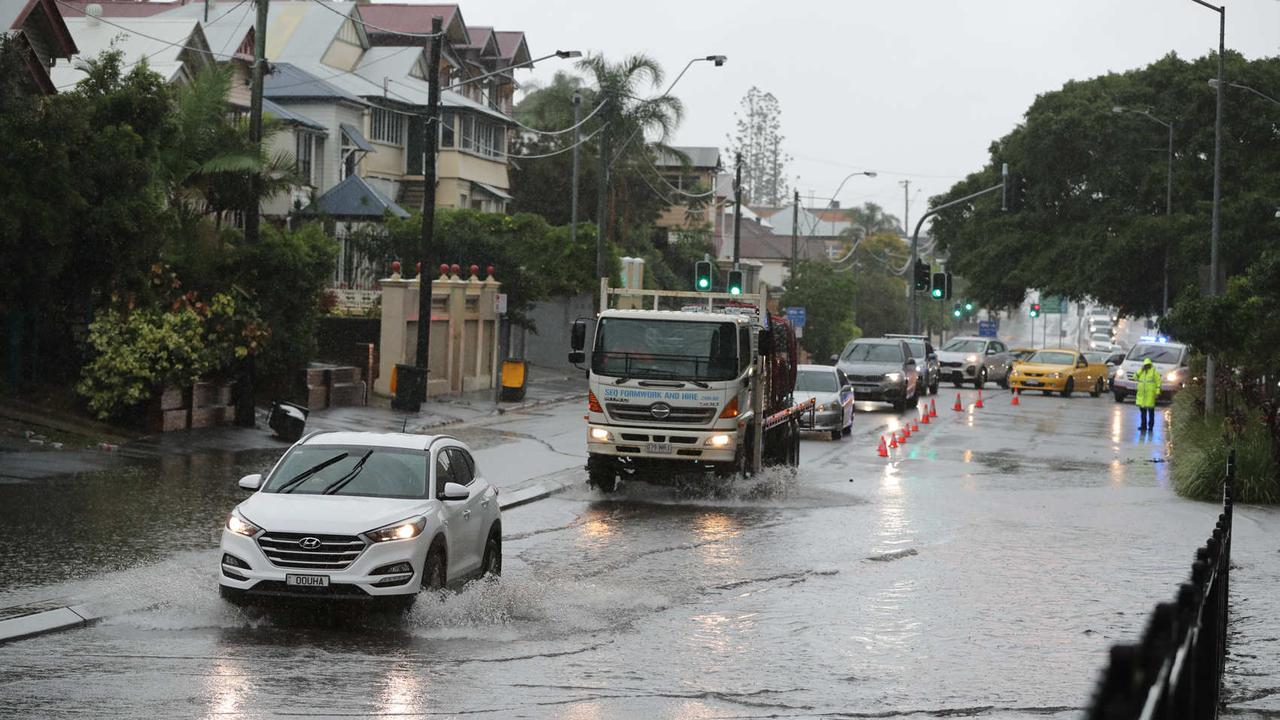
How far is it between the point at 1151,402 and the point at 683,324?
18716 mm

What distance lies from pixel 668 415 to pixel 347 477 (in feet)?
27.9

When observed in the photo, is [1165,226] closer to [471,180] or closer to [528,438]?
[471,180]

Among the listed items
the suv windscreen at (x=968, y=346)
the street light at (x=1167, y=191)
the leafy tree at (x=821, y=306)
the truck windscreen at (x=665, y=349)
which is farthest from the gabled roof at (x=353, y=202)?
the leafy tree at (x=821, y=306)

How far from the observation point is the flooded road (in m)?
9.79

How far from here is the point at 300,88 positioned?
179ft

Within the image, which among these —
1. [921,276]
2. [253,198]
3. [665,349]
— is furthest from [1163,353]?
[665,349]

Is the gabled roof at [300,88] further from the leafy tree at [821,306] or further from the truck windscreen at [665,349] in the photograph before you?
the truck windscreen at [665,349]

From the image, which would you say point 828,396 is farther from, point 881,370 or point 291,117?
point 291,117

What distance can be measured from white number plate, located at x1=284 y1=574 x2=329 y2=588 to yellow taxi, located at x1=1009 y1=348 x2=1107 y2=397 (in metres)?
43.5

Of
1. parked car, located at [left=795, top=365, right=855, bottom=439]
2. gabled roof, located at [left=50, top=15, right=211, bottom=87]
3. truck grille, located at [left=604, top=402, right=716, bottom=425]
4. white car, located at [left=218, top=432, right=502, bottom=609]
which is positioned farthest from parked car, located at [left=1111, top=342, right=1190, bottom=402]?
white car, located at [left=218, top=432, right=502, bottom=609]

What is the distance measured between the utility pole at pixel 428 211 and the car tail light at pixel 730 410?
1320 centimetres

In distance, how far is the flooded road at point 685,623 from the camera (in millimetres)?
9789

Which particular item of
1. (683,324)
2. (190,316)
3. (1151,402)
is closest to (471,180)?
(1151,402)

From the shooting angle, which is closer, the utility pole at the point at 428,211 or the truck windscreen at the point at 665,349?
the truck windscreen at the point at 665,349
